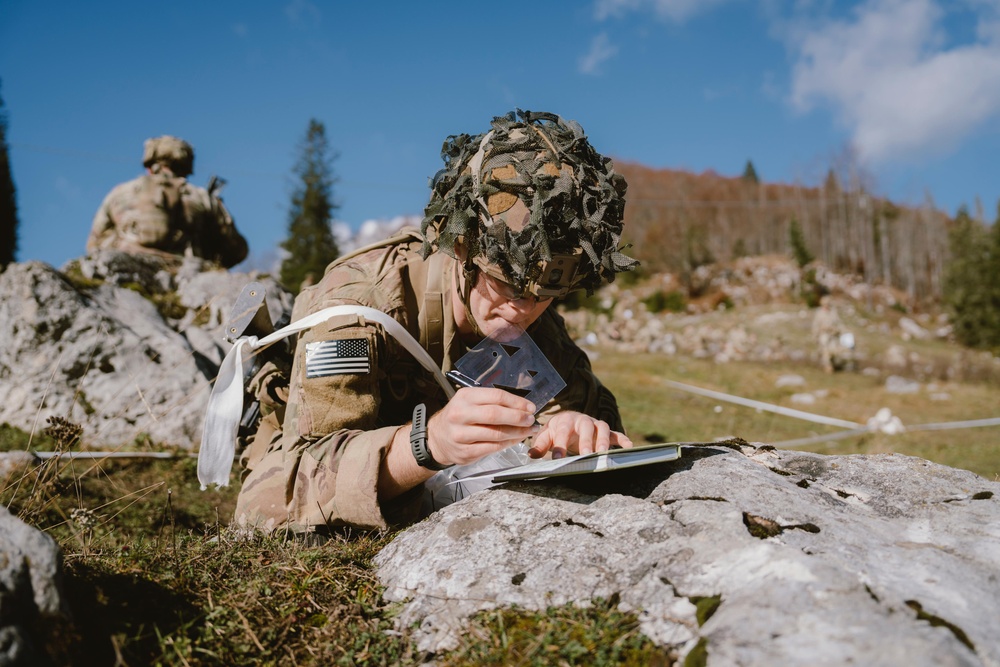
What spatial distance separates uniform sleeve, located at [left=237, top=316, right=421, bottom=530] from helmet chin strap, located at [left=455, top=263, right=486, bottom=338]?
43 cm

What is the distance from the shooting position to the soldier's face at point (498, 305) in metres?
2.86

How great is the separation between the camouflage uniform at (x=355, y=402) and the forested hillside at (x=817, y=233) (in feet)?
145

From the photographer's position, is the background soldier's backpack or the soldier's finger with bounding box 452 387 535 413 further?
the background soldier's backpack

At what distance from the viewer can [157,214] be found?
9.08 m

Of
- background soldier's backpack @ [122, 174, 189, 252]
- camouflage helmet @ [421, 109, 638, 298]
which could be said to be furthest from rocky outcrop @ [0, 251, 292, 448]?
camouflage helmet @ [421, 109, 638, 298]

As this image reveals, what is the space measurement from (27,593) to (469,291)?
75.8 inches

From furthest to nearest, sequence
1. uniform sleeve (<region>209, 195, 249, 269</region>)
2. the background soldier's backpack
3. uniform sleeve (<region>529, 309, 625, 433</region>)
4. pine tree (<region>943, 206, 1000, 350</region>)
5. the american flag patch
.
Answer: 1. pine tree (<region>943, 206, 1000, 350</region>)
2. uniform sleeve (<region>209, 195, 249, 269</region>)
3. the background soldier's backpack
4. uniform sleeve (<region>529, 309, 625, 433</region>)
5. the american flag patch

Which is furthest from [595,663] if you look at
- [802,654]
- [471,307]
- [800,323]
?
[800,323]

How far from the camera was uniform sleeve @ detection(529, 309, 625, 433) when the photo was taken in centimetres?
355

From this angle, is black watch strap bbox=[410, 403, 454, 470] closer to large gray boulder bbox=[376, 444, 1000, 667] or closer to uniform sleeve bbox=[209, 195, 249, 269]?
large gray boulder bbox=[376, 444, 1000, 667]

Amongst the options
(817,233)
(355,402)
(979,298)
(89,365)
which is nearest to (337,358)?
(355,402)

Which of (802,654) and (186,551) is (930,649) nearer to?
(802,654)

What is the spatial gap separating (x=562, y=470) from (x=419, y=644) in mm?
610

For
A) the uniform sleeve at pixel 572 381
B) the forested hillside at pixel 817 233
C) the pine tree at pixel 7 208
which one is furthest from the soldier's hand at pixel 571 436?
the forested hillside at pixel 817 233
